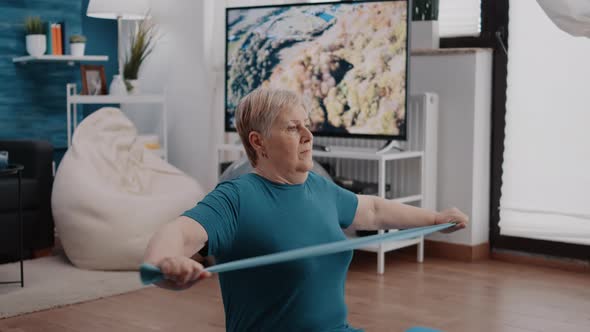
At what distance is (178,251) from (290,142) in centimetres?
39

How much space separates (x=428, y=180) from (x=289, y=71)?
3.23ft

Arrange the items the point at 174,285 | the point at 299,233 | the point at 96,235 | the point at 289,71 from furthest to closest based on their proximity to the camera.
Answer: the point at 289,71, the point at 96,235, the point at 299,233, the point at 174,285

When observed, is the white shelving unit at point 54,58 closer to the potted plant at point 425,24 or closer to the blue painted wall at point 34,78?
the blue painted wall at point 34,78

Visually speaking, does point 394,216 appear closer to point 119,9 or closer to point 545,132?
point 545,132

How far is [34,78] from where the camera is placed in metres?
5.66

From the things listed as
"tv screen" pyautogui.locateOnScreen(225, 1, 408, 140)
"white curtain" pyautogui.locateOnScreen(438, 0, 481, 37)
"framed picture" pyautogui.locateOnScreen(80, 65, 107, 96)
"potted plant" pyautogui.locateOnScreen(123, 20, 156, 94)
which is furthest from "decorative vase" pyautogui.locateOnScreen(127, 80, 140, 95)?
"white curtain" pyautogui.locateOnScreen(438, 0, 481, 37)

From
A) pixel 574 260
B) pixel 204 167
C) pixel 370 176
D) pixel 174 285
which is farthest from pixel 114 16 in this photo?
pixel 174 285

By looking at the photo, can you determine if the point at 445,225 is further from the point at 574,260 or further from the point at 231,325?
the point at 574,260

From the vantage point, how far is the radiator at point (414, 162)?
15.6 feet

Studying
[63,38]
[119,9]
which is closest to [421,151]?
[119,9]

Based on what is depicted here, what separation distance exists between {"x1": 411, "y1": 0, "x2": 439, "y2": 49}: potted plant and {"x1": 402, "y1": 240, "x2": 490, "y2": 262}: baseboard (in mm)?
1127

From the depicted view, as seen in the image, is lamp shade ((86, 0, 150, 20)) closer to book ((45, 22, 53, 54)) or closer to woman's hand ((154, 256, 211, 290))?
book ((45, 22, 53, 54))

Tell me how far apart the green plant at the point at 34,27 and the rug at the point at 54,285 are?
5.18ft

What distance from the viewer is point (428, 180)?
481 centimetres
